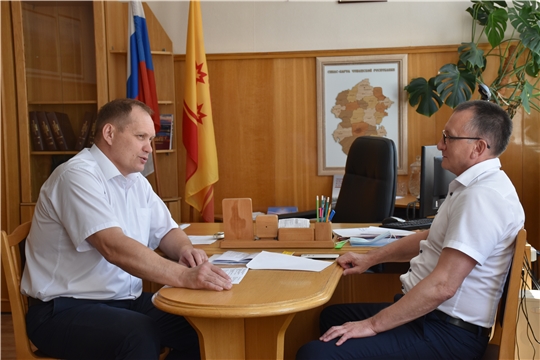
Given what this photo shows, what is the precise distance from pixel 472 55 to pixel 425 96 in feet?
1.36

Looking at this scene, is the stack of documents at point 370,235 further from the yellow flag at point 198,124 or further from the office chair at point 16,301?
the yellow flag at point 198,124

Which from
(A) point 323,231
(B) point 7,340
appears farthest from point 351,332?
(B) point 7,340

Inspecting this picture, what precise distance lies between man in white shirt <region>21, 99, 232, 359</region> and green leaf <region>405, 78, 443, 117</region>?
2.47m

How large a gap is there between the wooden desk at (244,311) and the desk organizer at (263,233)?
51cm

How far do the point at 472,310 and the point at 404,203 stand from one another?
7.22 ft

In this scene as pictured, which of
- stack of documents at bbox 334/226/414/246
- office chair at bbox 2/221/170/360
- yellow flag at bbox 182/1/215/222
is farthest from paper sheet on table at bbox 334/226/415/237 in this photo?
yellow flag at bbox 182/1/215/222

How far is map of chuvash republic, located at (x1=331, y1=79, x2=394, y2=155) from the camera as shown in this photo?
433 cm

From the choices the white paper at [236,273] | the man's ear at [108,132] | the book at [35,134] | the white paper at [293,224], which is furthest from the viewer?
the book at [35,134]

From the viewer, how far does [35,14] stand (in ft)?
12.7

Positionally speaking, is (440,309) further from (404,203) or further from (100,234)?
(404,203)

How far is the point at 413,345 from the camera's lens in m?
1.67

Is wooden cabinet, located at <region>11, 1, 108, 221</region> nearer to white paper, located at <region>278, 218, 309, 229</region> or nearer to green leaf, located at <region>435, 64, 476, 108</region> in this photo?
white paper, located at <region>278, 218, 309, 229</region>

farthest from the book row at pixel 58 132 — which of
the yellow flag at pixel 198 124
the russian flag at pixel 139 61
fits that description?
the yellow flag at pixel 198 124

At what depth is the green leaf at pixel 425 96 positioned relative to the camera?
4070 millimetres
